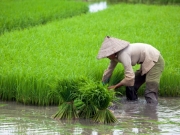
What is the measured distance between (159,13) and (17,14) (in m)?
4.76

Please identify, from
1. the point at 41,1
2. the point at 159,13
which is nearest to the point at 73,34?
the point at 159,13

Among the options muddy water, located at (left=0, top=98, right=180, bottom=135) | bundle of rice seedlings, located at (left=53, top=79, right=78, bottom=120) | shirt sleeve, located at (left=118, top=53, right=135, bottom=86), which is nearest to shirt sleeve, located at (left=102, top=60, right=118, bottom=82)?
shirt sleeve, located at (left=118, top=53, right=135, bottom=86)

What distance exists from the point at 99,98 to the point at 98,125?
1.08 ft

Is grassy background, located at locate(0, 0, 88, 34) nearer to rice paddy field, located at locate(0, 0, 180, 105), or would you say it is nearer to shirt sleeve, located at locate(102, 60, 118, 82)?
rice paddy field, located at locate(0, 0, 180, 105)

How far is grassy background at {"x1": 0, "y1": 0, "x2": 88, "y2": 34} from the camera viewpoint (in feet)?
41.7

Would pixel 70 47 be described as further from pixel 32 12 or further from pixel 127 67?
pixel 32 12

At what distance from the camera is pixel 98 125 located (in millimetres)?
5355

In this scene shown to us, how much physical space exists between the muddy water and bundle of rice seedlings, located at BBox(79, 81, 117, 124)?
4.7 inches

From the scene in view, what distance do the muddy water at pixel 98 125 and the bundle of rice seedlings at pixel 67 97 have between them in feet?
0.42

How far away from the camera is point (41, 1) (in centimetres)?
1811

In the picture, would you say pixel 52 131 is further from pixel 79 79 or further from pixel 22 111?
pixel 22 111

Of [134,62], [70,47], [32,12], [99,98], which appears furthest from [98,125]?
[32,12]

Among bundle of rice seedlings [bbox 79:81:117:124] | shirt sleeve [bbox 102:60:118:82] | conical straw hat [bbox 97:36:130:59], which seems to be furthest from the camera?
shirt sleeve [bbox 102:60:118:82]

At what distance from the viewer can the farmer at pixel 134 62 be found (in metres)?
6.03
